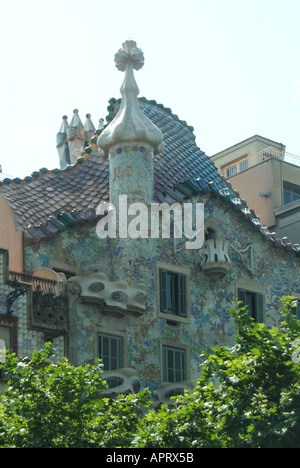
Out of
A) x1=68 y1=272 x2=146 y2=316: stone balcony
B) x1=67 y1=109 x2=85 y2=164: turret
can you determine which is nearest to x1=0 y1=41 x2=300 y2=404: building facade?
x1=68 y1=272 x2=146 y2=316: stone balcony

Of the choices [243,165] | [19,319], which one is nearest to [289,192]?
[243,165]

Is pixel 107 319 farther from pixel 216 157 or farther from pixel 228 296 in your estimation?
pixel 216 157

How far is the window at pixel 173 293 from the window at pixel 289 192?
11.4 meters

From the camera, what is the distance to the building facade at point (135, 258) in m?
37.6

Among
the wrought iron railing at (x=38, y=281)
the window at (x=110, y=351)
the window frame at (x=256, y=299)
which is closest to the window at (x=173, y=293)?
the window at (x=110, y=351)

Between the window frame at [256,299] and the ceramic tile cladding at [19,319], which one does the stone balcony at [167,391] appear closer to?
the ceramic tile cladding at [19,319]

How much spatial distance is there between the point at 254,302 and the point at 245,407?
11.3 meters

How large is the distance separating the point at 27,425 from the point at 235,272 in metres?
11.9

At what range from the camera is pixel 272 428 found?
30.2 metres

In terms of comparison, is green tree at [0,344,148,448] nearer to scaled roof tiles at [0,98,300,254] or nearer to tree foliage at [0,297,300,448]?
tree foliage at [0,297,300,448]

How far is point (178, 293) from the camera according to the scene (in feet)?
131

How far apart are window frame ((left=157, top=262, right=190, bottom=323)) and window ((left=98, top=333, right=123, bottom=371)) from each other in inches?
61.7

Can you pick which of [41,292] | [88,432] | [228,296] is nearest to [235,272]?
[228,296]
